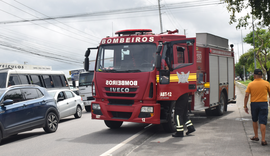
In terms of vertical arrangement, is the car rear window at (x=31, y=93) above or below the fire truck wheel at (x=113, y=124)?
above

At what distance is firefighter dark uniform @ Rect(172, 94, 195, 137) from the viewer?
27.1 feet

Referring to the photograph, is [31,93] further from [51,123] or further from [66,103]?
[66,103]

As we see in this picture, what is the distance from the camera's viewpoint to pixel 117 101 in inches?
340

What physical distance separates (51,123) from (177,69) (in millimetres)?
4727

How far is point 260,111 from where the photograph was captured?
699 cm

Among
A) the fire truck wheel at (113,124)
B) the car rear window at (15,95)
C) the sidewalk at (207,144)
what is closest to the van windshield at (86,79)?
the fire truck wheel at (113,124)

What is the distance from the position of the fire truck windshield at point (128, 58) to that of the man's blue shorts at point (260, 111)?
9.25ft

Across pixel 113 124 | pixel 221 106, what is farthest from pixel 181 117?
pixel 221 106

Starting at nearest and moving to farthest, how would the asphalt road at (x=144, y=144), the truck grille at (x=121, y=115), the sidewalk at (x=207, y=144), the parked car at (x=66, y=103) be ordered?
1. the sidewalk at (x=207, y=144)
2. the asphalt road at (x=144, y=144)
3. the truck grille at (x=121, y=115)
4. the parked car at (x=66, y=103)

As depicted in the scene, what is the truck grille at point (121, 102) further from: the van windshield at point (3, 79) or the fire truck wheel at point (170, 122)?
the van windshield at point (3, 79)

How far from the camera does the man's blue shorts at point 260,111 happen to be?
6.94 metres

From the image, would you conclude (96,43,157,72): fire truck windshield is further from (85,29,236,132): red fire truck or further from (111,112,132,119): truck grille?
(111,112,132,119): truck grille

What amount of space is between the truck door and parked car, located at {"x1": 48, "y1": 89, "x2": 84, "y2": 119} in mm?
6550

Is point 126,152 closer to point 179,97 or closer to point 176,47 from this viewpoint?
point 179,97
